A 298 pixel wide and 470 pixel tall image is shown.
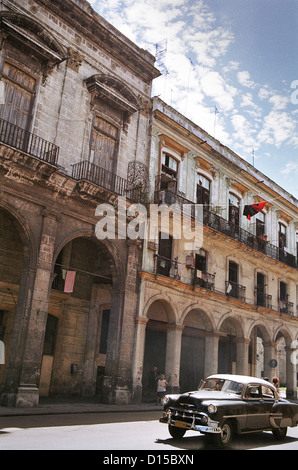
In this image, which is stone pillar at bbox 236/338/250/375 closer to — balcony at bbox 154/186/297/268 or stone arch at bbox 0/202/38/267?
Answer: balcony at bbox 154/186/297/268

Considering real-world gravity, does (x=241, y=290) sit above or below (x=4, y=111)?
below

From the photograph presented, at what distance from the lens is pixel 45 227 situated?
14703mm

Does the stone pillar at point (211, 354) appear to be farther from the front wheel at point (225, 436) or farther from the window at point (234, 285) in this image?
the front wheel at point (225, 436)

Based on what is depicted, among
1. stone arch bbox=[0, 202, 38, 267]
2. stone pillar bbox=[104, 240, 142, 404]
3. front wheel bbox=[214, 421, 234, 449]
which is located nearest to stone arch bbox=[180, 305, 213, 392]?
stone pillar bbox=[104, 240, 142, 404]

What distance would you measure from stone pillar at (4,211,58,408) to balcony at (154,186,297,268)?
6400mm

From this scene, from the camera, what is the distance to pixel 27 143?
14719mm

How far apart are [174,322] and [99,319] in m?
3.45

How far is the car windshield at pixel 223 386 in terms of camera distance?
993cm

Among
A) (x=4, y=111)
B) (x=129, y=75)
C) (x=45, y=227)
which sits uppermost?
(x=129, y=75)

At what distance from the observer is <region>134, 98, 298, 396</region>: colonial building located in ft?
63.9

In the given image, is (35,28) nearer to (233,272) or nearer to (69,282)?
(69,282)

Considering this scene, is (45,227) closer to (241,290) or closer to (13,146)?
(13,146)
